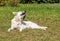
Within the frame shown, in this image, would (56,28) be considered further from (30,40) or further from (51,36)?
(30,40)

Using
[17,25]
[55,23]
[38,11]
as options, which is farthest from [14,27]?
[38,11]

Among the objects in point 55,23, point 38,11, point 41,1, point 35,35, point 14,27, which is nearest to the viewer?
point 35,35

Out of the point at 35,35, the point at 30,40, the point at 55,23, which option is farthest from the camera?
the point at 55,23

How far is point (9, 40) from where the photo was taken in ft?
27.6

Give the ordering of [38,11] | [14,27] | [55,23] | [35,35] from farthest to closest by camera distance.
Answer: [38,11], [55,23], [14,27], [35,35]

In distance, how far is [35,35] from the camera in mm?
9031

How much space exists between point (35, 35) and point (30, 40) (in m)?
0.72

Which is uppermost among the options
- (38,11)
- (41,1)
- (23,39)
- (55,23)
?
(23,39)

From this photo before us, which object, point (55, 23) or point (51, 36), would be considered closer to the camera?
point (51, 36)

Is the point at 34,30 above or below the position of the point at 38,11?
above

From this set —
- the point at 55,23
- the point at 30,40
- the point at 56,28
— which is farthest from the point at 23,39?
Answer: the point at 55,23

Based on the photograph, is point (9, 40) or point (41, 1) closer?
point (9, 40)

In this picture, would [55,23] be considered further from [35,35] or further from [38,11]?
[38,11]

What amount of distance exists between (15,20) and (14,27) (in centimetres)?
24
